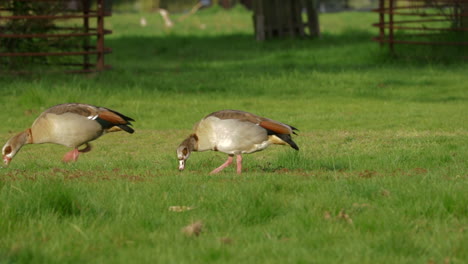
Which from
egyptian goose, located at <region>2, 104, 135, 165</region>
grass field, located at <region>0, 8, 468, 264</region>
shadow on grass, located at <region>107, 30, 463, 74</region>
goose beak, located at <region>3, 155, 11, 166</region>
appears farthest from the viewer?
shadow on grass, located at <region>107, 30, 463, 74</region>

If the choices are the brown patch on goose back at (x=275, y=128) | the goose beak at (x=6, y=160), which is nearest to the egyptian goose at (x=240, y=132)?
the brown patch on goose back at (x=275, y=128)

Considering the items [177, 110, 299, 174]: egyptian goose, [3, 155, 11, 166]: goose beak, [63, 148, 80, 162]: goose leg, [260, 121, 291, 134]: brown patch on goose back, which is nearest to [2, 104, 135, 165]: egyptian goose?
[3, 155, 11, 166]: goose beak

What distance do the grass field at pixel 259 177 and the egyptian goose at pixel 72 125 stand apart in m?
0.32

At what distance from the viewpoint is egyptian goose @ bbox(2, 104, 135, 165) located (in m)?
9.80

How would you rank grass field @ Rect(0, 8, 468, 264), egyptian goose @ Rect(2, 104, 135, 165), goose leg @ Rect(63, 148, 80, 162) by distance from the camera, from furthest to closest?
goose leg @ Rect(63, 148, 80, 162), egyptian goose @ Rect(2, 104, 135, 165), grass field @ Rect(0, 8, 468, 264)

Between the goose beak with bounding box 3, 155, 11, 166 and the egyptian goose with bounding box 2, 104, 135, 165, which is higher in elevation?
the egyptian goose with bounding box 2, 104, 135, 165

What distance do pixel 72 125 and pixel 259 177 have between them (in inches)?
114

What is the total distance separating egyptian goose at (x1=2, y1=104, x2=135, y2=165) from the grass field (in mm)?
316

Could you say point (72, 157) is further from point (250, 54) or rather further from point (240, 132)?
point (250, 54)

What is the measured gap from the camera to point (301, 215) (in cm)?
632

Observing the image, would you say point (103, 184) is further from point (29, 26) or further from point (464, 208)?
point (29, 26)

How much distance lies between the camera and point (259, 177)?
7.98m

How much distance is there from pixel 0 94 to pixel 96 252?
11651 millimetres

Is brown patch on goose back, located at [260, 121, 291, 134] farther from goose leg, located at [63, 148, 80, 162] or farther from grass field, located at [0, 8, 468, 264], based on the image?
goose leg, located at [63, 148, 80, 162]
